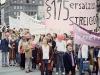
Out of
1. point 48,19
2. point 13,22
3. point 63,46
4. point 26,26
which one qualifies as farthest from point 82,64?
point 13,22

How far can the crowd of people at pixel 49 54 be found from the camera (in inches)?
411

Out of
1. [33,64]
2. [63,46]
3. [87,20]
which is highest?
[87,20]

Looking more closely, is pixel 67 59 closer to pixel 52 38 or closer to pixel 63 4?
pixel 63 4

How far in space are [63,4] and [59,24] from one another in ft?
1.59

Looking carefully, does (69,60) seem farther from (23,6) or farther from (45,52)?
(23,6)

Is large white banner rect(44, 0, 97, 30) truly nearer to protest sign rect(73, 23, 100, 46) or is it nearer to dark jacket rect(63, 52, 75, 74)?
protest sign rect(73, 23, 100, 46)

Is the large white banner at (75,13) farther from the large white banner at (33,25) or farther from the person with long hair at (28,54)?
the large white banner at (33,25)

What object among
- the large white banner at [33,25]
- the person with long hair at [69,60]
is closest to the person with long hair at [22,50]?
the large white banner at [33,25]

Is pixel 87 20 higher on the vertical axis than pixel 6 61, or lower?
higher

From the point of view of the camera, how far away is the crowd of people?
1043 centimetres

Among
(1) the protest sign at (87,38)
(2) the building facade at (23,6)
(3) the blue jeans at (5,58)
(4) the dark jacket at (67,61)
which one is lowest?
(3) the blue jeans at (5,58)

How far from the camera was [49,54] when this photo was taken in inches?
454

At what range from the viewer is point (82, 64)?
12539mm

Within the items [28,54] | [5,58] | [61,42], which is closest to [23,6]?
[5,58]
